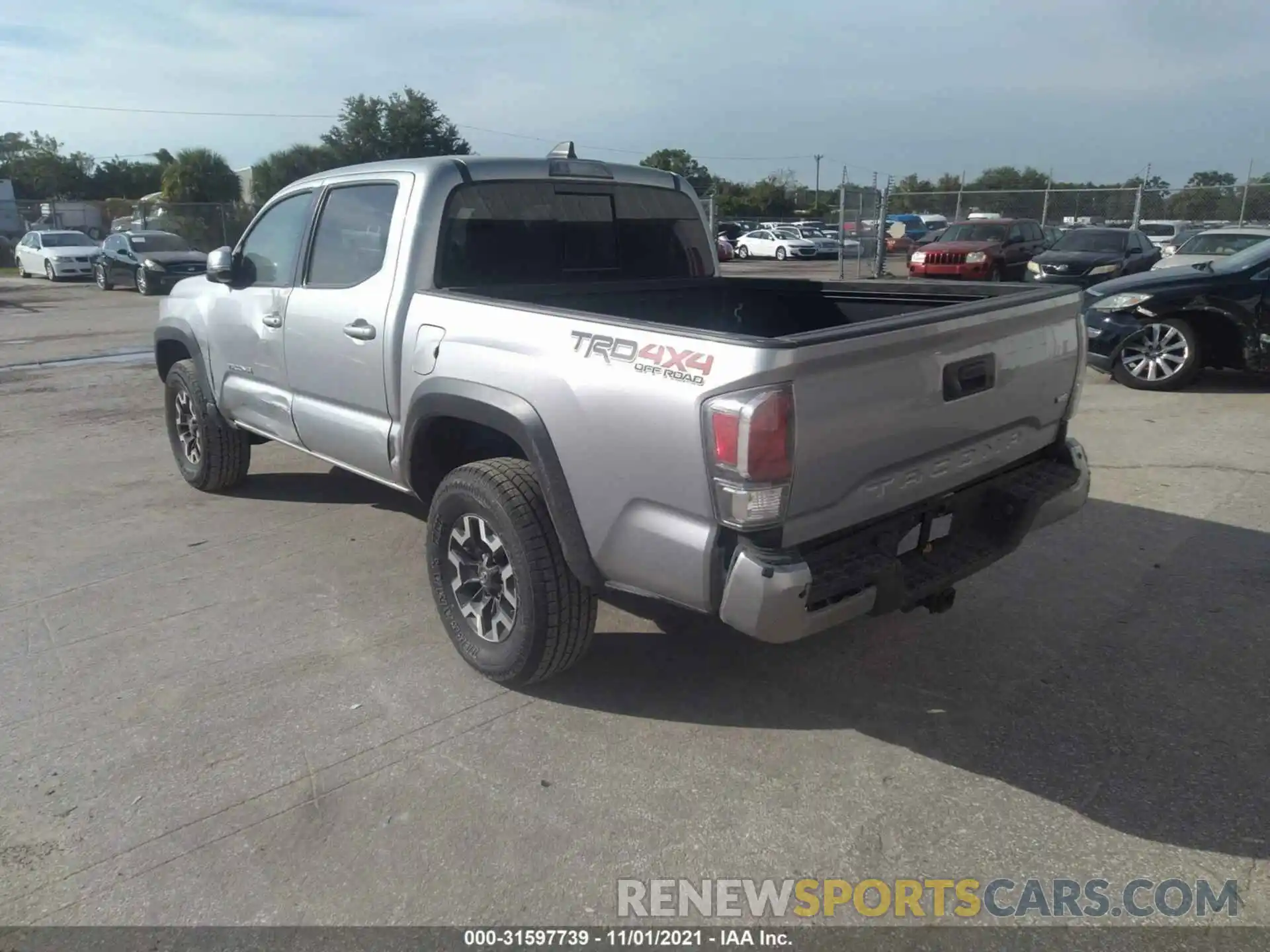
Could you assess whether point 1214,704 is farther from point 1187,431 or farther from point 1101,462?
point 1187,431

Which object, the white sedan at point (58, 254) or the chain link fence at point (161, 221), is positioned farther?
the chain link fence at point (161, 221)

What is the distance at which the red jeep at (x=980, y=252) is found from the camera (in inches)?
766

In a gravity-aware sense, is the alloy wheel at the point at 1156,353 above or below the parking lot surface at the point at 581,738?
above

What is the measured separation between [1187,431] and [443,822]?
6.89 m

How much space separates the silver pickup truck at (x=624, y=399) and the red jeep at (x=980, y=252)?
1589 centimetres

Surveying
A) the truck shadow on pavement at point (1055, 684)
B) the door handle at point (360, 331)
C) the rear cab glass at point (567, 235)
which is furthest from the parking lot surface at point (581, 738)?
the rear cab glass at point (567, 235)

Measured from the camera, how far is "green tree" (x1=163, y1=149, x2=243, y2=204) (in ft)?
169

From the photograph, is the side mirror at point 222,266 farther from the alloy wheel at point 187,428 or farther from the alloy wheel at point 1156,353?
the alloy wheel at point 1156,353

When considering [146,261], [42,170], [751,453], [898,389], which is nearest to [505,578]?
[751,453]

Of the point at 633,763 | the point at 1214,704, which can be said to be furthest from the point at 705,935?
the point at 1214,704

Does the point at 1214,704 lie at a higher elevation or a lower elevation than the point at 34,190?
lower

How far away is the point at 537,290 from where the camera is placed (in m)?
4.32

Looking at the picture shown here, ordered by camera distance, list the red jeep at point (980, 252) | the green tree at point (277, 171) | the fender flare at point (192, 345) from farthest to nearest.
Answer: the green tree at point (277, 171)
the red jeep at point (980, 252)
the fender flare at point (192, 345)

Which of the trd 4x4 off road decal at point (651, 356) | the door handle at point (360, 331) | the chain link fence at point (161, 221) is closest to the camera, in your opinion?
the trd 4x4 off road decal at point (651, 356)
